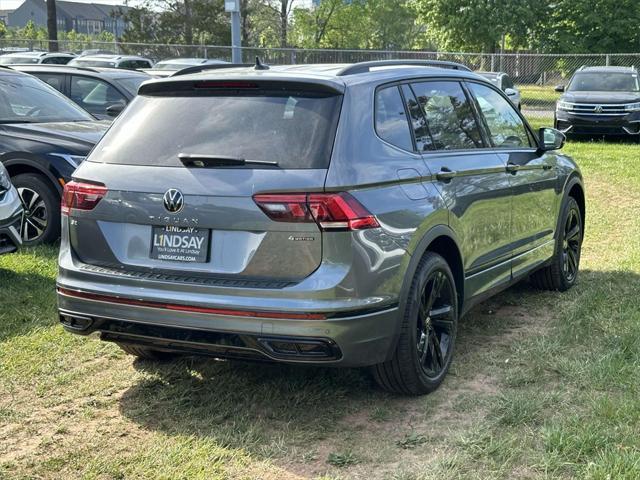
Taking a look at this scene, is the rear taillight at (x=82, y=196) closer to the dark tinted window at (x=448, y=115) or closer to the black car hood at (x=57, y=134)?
the dark tinted window at (x=448, y=115)

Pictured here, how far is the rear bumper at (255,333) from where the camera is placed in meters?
3.63

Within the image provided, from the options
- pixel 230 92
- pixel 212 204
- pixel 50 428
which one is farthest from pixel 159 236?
pixel 50 428

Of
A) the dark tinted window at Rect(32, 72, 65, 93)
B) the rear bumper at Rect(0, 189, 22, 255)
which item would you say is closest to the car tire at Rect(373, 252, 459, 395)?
the rear bumper at Rect(0, 189, 22, 255)

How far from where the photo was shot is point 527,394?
429cm

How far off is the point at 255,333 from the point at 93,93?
822 cm

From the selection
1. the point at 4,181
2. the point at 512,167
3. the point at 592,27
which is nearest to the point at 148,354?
the point at 4,181

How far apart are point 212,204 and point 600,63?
2799 centimetres

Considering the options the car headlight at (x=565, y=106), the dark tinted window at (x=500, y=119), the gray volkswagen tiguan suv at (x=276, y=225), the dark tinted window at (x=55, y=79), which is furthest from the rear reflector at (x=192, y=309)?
the car headlight at (x=565, y=106)

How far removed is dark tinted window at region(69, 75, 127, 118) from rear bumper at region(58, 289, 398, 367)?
24.4 ft

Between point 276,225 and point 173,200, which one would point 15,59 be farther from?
point 276,225

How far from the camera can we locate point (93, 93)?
36.0ft

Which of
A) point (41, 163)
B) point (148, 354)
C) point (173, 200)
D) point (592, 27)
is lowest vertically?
point (148, 354)

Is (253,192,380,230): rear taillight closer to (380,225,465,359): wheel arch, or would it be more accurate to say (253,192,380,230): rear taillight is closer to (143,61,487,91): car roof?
(380,225,465,359): wheel arch

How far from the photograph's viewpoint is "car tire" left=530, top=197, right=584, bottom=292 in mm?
6319
